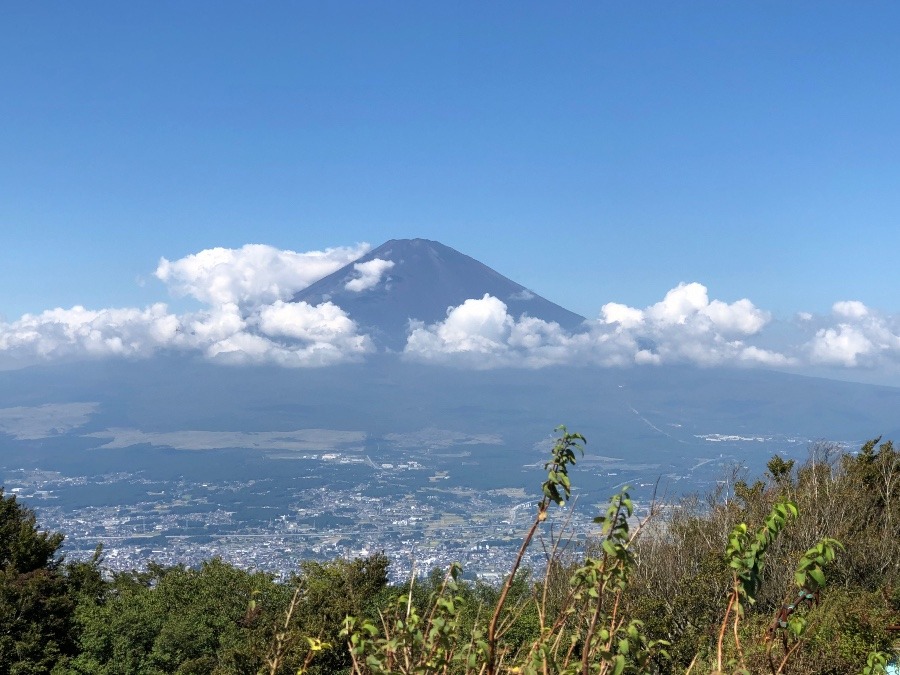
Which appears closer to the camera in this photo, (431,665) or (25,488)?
(431,665)

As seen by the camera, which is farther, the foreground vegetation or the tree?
the tree

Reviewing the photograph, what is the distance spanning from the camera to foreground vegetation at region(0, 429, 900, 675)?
3025mm

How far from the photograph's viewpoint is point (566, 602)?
314 cm

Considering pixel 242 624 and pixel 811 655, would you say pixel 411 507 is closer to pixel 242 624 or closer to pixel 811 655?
pixel 242 624

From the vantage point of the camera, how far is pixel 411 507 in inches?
5384

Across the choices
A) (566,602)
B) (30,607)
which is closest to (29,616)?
(30,607)

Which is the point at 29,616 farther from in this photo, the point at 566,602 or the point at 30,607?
the point at 566,602

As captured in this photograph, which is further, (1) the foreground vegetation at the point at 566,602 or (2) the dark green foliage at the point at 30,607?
(2) the dark green foliage at the point at 30,607

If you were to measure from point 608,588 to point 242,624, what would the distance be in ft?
68.8

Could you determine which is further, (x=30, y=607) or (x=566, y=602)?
(x=30, y=607)

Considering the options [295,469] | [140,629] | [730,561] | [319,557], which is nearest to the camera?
[730,561]

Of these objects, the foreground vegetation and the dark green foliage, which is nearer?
the foreground vegetation

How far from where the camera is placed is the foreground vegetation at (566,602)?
3025mm

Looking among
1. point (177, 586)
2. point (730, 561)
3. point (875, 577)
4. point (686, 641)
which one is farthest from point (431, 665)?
point (177, 586)
